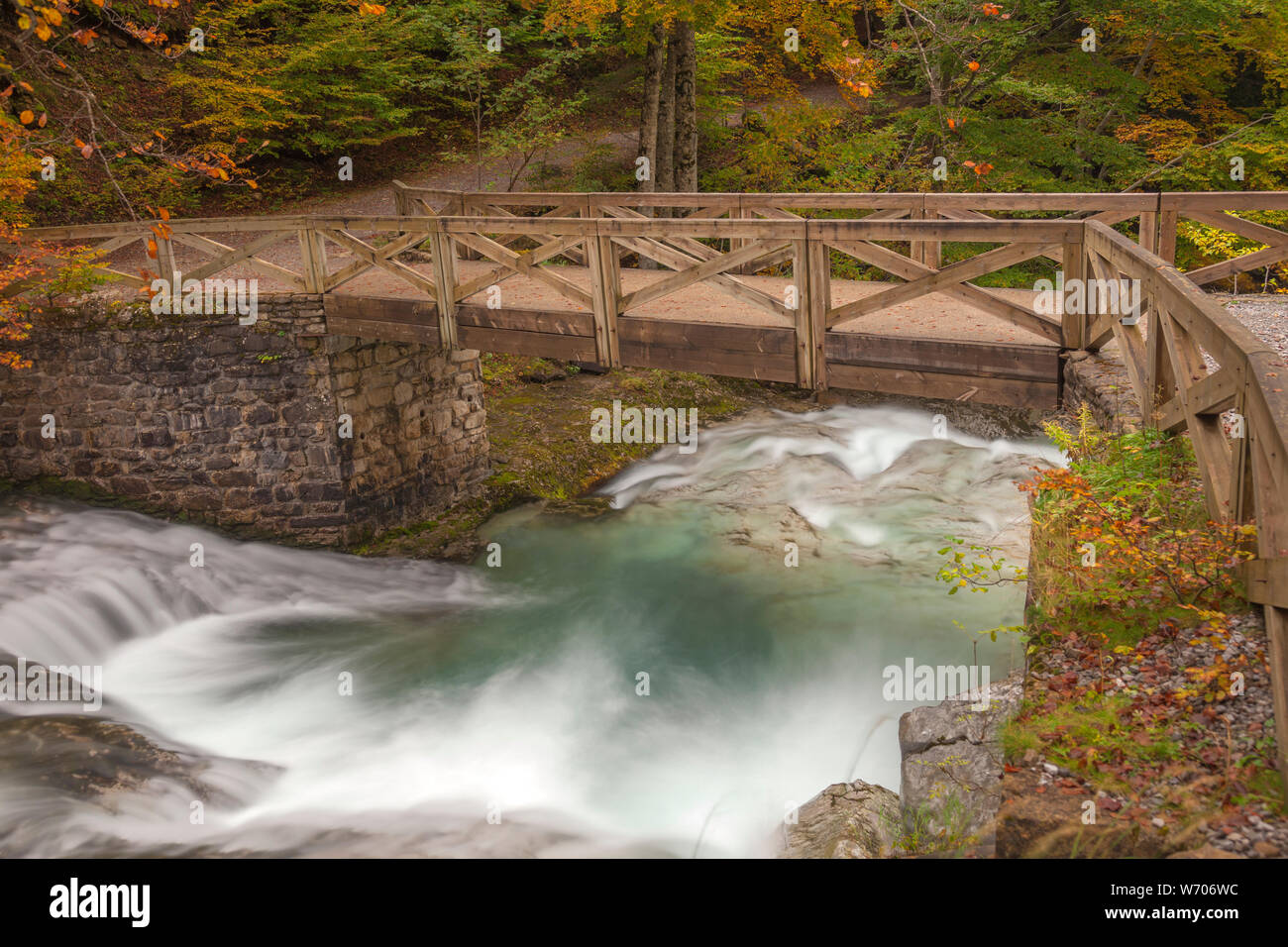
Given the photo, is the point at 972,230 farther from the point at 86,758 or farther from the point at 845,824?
the point at 86,758

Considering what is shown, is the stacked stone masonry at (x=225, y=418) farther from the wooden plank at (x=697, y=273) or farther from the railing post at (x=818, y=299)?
the railing post at (x=818, y=299)

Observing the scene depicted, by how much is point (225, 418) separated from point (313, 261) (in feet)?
6.60

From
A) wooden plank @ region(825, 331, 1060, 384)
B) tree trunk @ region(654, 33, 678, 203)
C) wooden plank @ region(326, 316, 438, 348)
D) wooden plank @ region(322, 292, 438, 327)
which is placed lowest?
wooden plank @ region(825, 331, 1060, 384)

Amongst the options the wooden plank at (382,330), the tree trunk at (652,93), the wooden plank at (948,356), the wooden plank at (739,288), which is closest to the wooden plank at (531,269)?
the wooden plank at (739,288)

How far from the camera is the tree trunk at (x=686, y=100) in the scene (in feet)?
47.6

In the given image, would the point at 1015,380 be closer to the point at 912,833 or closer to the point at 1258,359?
the point at 1258,359

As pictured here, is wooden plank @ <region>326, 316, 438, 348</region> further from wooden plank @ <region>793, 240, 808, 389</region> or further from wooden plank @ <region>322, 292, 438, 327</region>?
wooden plank @ <region>793, 240, 808, 389</region>

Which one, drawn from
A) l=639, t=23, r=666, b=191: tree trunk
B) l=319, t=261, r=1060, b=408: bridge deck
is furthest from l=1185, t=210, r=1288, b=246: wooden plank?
l=639, t=23, r=666, b=191: tree trunk

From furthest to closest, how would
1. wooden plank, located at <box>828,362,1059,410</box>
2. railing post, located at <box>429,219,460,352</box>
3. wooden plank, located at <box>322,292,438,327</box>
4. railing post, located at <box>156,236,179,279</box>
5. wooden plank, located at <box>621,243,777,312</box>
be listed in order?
1. railing post, located at <box>156,236,179,279</box>
2. wooden plank, located at <box>322,292,438,327</box>
3. railing post, located at <box>429,219,460,352</box>
4. wooden plank, located at <box>621,243,777,312</box>
5. wooden plank, located at <box>828,362,1059,410</box>

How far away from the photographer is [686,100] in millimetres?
14688

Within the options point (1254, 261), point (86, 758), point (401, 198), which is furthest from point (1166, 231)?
point (401, 198)

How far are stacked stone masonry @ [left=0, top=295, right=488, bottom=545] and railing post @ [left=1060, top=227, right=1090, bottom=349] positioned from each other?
292 inches

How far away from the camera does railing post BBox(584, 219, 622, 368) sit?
838cm
